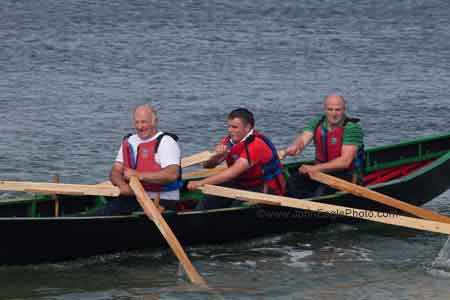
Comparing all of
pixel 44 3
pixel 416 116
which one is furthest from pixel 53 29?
pixel 416 116

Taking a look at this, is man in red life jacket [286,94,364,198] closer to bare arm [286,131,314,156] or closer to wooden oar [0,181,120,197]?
bare arm [286,131,314,156]

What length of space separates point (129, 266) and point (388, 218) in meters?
2.78

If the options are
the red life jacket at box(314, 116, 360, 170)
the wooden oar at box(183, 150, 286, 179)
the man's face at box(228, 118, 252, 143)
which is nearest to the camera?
the man's face at box(228, 118, 252, 143)

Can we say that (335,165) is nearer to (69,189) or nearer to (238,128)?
(238,128)

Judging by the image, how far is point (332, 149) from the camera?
1356cm

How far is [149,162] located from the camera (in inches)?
481

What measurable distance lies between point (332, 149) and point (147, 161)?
244 cm

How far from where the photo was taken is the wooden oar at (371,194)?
13.2 meters

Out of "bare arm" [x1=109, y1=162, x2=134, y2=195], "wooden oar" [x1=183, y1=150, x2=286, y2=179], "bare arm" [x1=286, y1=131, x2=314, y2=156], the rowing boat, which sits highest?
"bare arm" [x1=286, y1=131, x2=314, y2=156]

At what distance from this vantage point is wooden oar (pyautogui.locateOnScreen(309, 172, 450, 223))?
43.2 ft

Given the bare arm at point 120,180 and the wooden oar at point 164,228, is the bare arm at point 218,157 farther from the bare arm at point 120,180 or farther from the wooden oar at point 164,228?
the wooden oar at point 164,228

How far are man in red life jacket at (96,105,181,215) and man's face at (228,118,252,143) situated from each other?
739mm

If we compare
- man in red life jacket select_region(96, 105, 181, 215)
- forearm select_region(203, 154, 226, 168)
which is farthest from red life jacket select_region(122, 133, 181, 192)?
forearm select_region(203, 154, 226, 168)

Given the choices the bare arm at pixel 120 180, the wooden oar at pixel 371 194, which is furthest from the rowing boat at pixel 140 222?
the bare arm at pixel 120 180
